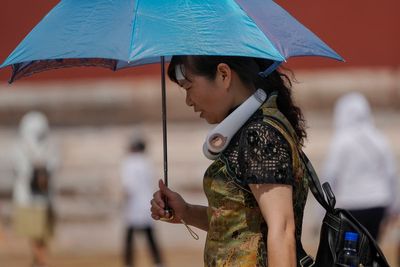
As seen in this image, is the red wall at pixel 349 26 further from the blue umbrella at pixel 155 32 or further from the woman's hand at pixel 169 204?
the blue umbrella at pixel 155 32

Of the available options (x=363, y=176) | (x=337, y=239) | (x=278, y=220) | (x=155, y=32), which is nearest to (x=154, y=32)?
(x=155, y=32)

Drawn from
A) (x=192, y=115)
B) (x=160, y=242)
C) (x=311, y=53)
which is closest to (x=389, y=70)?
(x=192, y=115)

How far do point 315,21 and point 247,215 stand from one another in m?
8.36

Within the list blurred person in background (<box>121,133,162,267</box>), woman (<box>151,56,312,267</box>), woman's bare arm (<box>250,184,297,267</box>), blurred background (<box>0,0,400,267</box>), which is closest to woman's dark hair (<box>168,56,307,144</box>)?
woman (<box>151,56,312,267</box>)

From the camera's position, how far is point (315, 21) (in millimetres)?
11461

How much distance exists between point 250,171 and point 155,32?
0.48 metres

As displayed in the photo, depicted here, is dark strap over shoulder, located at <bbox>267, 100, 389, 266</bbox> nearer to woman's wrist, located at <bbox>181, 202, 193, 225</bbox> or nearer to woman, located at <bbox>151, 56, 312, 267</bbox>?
woman, located at <bbox>151, 56, 312, 267</bbox>

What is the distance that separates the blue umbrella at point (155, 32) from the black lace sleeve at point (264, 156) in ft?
0.70

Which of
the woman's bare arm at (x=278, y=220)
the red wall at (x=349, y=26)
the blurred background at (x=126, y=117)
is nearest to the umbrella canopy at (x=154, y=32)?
the woman's bare arm at (x=278, y=220)

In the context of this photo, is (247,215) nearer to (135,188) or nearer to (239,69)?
(239,69)

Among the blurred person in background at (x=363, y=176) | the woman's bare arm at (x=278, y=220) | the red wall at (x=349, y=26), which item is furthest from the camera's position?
the red wall at (x=349, y=26)

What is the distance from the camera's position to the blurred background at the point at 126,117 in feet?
37.8

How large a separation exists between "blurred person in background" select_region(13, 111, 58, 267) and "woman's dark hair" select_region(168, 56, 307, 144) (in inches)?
270

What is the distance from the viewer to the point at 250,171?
322cm
